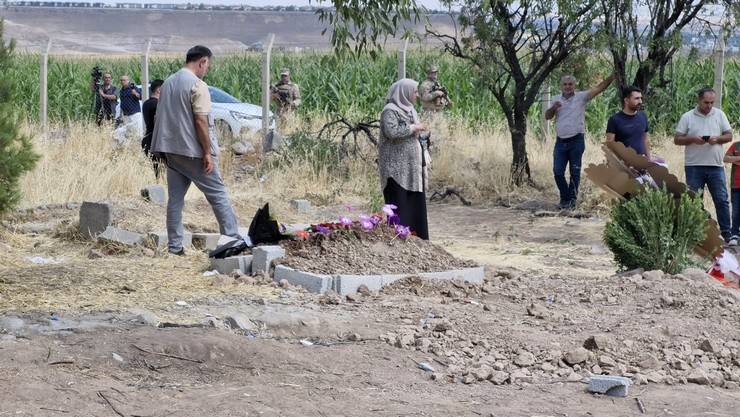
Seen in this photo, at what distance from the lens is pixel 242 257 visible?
894 cm

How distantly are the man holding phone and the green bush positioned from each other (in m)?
2.63

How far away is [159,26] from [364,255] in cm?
10606

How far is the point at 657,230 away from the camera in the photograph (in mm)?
9000

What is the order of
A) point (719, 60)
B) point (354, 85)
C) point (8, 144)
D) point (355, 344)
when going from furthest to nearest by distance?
point (354, 85)
point (719, 60)
point (8, 144)
point (355, 344)

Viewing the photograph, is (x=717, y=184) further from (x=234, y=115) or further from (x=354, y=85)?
(x=354, y=85)

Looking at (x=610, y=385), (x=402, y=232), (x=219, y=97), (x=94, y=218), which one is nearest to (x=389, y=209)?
(x=402, y=232)

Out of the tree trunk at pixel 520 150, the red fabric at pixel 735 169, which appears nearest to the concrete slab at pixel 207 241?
the red fabric at pixel 735 169

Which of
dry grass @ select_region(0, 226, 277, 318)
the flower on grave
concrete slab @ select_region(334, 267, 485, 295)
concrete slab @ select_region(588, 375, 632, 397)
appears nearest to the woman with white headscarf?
the flower on grave

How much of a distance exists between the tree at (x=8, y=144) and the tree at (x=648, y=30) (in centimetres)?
856

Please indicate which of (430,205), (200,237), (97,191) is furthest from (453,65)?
(200,237)

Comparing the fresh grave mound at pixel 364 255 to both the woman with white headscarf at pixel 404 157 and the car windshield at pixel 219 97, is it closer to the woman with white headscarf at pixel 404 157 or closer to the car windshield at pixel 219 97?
the woman with white headscarf at pixel 404 157

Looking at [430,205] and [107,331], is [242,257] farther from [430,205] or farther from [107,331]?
[430,205]

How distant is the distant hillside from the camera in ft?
327

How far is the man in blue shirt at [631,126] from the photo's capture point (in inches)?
A: 468
